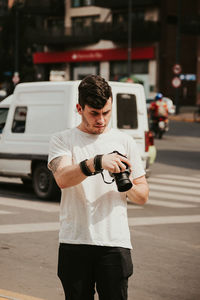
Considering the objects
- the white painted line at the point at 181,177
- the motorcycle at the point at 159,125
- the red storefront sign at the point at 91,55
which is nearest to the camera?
the white painted line at the point at 181,177

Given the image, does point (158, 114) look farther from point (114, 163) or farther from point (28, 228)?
point (114, 163)

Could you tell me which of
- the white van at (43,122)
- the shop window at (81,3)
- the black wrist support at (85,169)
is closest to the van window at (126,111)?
the white van at (43,122)

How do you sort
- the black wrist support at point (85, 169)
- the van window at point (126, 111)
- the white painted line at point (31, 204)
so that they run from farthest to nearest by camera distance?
the van window at point (126, 111) → the white painted line at point (31, 204) → the black wrist support at point (85, 169)

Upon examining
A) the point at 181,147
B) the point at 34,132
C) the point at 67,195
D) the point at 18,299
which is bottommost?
the point at 181,147

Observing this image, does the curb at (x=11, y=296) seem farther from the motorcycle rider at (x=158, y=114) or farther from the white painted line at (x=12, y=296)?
the motorcycle rider at (x=158, y=114)

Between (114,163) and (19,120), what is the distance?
9391 mm

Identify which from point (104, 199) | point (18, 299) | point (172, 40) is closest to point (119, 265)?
point (104, 199)

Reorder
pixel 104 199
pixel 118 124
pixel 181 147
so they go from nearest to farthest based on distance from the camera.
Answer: pixel 104 199 → pixel 118 124 → pixel 181 147

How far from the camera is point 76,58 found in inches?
2391

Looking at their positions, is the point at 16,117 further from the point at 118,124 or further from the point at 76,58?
the point at 76,58

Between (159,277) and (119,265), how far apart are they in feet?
10.1

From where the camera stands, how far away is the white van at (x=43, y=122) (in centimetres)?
1141

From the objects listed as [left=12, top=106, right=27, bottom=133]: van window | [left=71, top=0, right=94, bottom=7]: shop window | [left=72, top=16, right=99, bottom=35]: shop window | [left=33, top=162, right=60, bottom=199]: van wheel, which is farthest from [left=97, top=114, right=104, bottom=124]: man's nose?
[left=71, top=0, right=94, bottom=7]: shop window

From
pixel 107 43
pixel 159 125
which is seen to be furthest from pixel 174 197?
pixel 107 43
